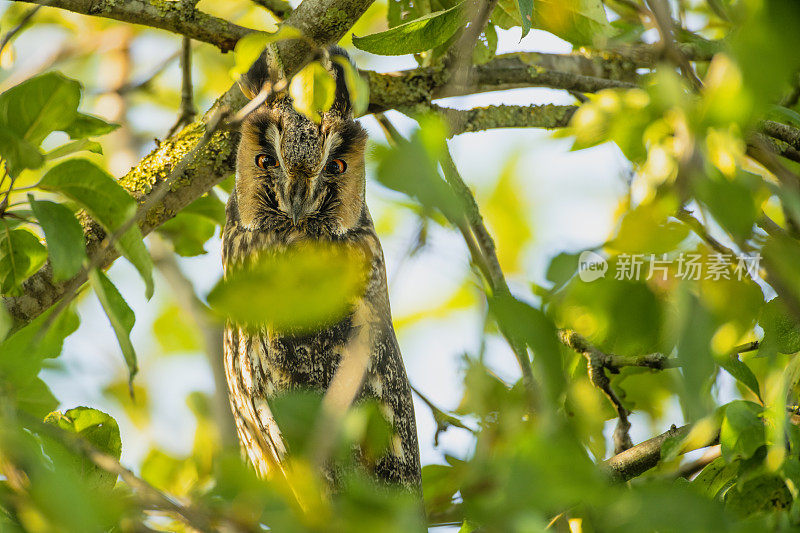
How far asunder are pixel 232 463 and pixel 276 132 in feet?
4.53

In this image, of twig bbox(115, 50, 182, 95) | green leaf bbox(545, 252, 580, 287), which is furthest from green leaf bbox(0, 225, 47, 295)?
twig bbox(115, 50, 182, 95)

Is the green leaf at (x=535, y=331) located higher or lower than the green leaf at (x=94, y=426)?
lower

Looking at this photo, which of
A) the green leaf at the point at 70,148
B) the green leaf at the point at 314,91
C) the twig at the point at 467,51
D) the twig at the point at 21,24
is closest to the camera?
the twig at the point at 467,51

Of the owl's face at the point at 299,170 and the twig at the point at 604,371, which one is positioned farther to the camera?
the owl's face at the point at 299,170

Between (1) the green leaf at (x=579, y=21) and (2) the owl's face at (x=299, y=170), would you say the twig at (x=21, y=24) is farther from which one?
(1) the green leaf at (x=579, y=21)

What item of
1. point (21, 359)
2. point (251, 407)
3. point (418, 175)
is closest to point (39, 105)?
point (21, 359)

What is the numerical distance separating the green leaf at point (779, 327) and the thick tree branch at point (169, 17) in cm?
137

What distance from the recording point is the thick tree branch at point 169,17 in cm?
165

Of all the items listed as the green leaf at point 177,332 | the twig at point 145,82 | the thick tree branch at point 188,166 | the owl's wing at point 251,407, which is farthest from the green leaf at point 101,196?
the twig at point 145,82

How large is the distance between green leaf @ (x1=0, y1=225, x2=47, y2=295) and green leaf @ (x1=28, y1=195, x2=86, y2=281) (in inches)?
9.7

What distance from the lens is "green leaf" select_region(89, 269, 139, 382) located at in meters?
1.02

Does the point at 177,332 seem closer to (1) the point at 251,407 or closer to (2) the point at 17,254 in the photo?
(1) the point at 251,407

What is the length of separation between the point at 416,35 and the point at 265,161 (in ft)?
2.69

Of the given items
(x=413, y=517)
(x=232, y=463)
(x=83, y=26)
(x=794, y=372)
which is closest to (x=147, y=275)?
(x=232, y=463)
